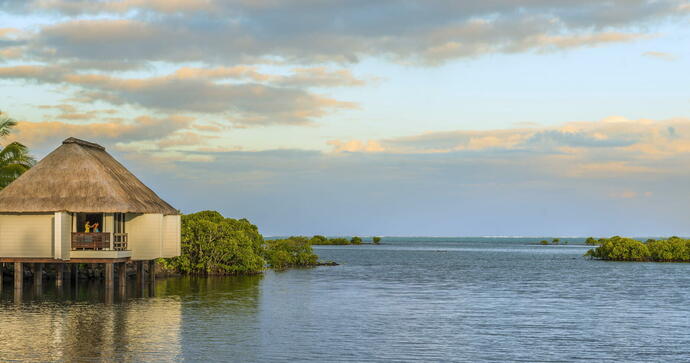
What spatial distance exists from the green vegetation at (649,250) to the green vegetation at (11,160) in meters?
75.6

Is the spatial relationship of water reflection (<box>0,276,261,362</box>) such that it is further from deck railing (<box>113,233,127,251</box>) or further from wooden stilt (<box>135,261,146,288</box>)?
deck railing (<box>113,233,127,251</box>)

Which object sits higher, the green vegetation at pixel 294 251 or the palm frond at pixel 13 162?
the palm frond at pixel 13 162

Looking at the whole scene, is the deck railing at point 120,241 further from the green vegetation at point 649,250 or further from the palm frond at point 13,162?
the green vegetation at point 649,250

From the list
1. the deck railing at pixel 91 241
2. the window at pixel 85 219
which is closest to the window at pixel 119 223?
the window at pixel 85 219

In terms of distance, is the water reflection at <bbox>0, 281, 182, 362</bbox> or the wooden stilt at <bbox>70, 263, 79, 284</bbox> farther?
the wooden stilt at <bbox>70, 263, 79, 284</bbox>

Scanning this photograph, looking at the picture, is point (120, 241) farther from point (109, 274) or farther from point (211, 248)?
point (211, 248)

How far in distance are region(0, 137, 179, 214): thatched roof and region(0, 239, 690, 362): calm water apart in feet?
15.5

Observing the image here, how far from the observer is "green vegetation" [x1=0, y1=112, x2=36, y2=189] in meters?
50.2

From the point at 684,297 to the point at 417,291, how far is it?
16049 millimetres

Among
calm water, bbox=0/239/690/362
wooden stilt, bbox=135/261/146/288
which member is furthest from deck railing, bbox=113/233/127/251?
wooden stilt, bbox=135/261/146/288

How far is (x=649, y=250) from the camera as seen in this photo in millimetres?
96938

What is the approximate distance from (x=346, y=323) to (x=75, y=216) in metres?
18.0

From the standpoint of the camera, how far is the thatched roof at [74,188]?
126 ft

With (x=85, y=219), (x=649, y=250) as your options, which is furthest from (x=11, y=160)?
(x=649, y=250)
